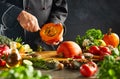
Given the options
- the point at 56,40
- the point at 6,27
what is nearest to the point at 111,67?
the point at 56,40

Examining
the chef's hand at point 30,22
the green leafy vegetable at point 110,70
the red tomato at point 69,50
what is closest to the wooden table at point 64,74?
the red tomato at point 69,50

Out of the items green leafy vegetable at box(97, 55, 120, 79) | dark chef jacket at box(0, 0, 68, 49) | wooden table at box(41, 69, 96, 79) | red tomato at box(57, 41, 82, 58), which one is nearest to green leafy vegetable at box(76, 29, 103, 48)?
red tomato at box(57, 41, 82, 58)

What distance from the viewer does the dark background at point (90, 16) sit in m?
4.25

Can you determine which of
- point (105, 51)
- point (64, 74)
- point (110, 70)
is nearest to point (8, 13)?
point (105, 51)

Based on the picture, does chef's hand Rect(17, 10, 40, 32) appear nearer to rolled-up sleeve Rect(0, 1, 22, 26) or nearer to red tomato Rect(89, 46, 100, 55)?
rolled-up sleeve Rect(0, 1, 22, 26)

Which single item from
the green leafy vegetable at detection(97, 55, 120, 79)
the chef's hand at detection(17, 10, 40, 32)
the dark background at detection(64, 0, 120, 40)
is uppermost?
the green leafy vegetable at detection(97, 55, 120, 79)

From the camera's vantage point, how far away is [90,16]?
4270 mm

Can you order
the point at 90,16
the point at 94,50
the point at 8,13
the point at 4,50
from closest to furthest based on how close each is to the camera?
1. the point at 4,50
2. the point at 94,50
3. the point at 8,13
4. the point at 90,16

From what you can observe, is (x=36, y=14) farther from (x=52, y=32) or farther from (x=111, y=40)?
(x=111, y=40)

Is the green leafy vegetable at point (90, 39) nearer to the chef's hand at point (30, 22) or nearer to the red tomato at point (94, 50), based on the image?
the red tomato at point (94, 50)

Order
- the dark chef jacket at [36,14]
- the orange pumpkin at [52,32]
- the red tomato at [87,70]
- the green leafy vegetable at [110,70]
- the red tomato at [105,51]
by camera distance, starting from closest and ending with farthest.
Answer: the green leafy vegetable at [110,70] < the red tomato at [87,70] < the red tomato at [105,51] < the orange pumpkin at [52,32] < the dark chef jacket at [36,14]

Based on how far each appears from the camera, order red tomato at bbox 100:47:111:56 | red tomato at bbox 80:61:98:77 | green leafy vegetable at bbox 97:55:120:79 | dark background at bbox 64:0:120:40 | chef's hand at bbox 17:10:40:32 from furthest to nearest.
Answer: dark background at bbox 64:0:120:40
chef's hand at bbox 17:10:40:32
red tomato at bbox 100:47:111:56
red tomato at bbox 80:61:98:77
green leafy vegetable at bbox 97:55:120:79

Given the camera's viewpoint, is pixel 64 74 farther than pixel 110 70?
Yes

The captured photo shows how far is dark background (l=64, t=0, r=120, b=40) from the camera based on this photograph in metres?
4.25
